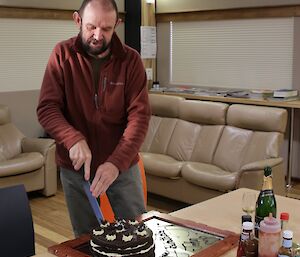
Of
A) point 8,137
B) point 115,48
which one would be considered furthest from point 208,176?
point 115,48

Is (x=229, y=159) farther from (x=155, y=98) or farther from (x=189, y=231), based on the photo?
(x=189, y=231)

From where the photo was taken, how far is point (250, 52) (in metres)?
5.93

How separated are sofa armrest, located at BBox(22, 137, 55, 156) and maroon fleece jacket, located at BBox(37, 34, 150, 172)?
10.1 ft

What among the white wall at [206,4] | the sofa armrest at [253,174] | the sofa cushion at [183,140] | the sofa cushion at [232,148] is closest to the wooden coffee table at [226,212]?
the sofa armrest at [253,174]

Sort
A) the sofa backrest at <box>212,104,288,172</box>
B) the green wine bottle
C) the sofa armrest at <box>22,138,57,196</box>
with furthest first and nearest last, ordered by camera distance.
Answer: the sofa armrest at <box>22,138,57,196</box>
the sofa backrest at <box>212,104,288,172</box>
the green wine bottle

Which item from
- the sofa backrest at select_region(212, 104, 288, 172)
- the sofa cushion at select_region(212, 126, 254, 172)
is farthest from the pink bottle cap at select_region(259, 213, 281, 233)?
the sofa cushion at select_region(212, 126, 254, 172)

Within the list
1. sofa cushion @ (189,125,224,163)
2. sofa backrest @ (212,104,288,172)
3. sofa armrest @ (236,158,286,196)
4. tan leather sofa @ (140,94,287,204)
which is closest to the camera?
sofa armrest @ (236,158,286,196)

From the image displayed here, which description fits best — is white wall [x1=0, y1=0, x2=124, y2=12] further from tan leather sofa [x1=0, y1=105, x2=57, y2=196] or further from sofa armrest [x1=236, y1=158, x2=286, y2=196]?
sofa armrest [x1=236, y1=158, x2=286, y2=196]

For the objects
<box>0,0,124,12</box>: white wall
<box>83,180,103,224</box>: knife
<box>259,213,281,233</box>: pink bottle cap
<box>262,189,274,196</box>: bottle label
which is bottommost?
<box>83,180,103,224</box>: knife

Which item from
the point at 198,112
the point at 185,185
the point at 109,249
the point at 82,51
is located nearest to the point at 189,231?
the point at 109,249

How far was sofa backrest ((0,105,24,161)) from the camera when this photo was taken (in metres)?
5.38

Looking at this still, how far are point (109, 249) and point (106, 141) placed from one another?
722 mm

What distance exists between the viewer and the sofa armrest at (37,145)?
5.22m

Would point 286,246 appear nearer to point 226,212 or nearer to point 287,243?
point 287,243
